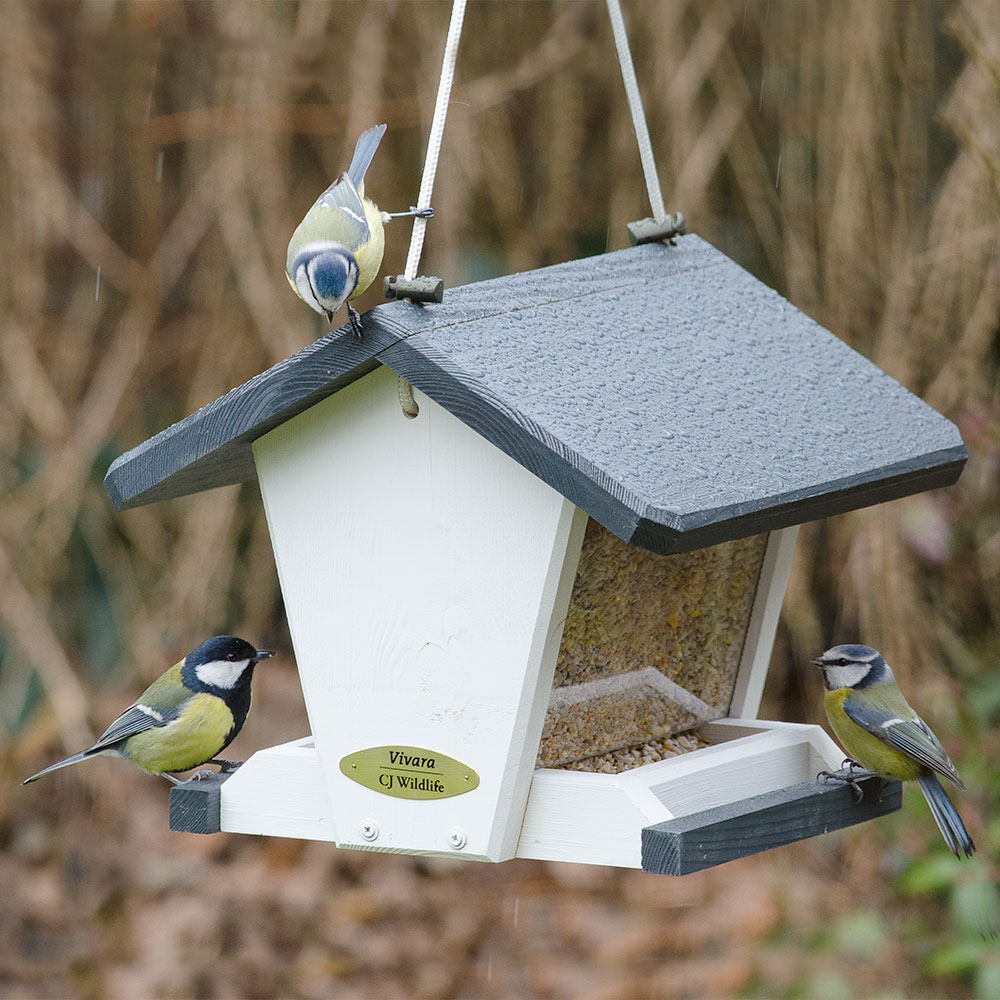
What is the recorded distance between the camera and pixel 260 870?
5445mm

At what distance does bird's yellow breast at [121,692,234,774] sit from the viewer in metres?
2.63

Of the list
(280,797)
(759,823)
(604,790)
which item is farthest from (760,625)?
(280,797)

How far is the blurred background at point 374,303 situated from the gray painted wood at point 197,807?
2.38 meters

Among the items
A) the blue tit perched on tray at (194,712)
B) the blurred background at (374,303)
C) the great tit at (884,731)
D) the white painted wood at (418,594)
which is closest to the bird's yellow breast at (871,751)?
the great tit at (884,731)

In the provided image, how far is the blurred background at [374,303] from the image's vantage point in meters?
4.38

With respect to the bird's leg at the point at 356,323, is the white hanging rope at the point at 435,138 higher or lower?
higher

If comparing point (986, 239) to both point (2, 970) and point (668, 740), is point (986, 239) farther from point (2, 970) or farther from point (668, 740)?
point (2, 970)

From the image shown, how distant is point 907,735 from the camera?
2.61 m

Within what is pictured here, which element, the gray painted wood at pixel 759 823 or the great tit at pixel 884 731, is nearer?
the gray painted wood at pixel 759 823

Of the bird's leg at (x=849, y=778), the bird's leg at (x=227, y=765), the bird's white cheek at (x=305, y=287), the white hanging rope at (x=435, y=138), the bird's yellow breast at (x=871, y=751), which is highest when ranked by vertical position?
the white hanging rope at (x=435, y=138)

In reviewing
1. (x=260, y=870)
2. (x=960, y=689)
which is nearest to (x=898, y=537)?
(x=960, y=689)

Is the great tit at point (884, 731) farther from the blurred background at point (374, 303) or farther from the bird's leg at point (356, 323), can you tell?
the blurred background at point (374, 303)

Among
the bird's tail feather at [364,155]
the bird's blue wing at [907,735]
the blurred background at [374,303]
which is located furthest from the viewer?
the blurred background at [374,303]

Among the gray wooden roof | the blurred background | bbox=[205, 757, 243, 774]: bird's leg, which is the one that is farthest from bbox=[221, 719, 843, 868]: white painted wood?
the blurred background
